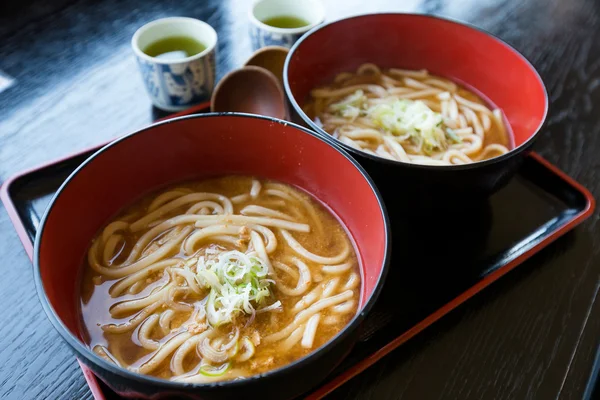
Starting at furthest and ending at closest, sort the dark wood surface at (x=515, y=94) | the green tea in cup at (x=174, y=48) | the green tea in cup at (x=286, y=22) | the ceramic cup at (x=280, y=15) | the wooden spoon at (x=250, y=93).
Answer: the green tea in cup at (x=286, y=22) < the ceramic cup at (x=280, y=15) < the green tea in cup at (x=174, y=48) < the wooden spoon at (x=250, y=93) < the dark wood surface at (x=515, y=94)

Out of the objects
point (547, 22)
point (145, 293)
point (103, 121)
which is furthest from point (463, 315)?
point (547, 22)

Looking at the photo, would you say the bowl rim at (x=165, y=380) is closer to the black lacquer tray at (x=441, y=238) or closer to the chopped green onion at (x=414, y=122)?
the black lacquer tray at (x=441, y=238)

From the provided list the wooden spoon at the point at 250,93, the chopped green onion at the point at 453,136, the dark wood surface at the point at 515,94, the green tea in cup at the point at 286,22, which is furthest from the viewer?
the green tea in cup at the point at 286,22

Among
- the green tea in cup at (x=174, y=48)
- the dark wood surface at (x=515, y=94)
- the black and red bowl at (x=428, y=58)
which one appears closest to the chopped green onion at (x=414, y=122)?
the black and red bowl at (x=428, y=58)

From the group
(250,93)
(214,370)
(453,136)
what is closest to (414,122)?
(453,136)

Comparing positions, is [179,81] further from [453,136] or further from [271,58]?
[453,136]

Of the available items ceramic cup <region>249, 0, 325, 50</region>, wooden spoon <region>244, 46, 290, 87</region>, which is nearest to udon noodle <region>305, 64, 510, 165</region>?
wooden spoon <region>244, 46, 290, 87</region>

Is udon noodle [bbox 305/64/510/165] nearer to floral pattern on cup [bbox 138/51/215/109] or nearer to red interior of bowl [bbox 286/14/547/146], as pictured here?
red interior of bowl [bbox 286/14/547/146]
